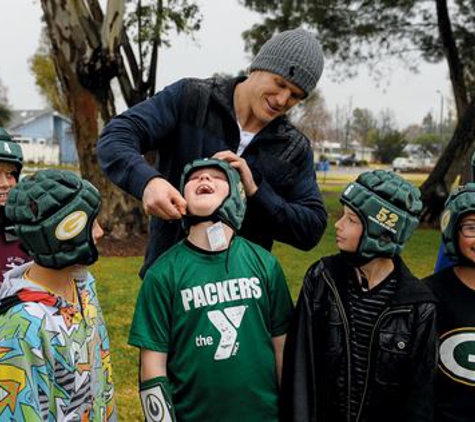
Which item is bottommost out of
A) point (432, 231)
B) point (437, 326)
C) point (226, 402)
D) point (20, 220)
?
point (432, 231)

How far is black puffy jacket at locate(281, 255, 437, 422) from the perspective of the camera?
2.17m

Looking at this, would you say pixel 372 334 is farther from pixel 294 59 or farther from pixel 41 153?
pixel 41 153

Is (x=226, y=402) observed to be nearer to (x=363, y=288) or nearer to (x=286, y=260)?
(x=363, y=288)

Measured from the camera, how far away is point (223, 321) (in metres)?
2.15

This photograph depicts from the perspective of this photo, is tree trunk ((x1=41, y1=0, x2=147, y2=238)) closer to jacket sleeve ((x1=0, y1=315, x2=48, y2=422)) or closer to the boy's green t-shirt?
the boy's green t-shirt

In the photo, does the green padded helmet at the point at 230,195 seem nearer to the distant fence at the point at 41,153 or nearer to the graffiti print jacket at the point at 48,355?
Answer: the graffiti print jacket at the point at 48,355

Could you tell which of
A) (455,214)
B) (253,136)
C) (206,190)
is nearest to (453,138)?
(455,214)

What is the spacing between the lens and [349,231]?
228 cm

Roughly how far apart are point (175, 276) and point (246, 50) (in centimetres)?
1435

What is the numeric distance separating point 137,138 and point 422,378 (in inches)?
49.2

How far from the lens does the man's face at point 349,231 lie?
2.26 metres

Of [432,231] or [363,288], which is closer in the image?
[363,288]

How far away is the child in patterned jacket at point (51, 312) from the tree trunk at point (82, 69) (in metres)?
7.68

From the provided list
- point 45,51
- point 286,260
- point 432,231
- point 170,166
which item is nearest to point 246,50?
point 432,231
